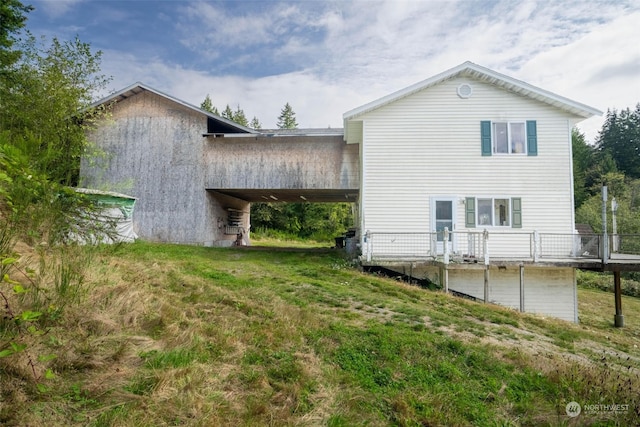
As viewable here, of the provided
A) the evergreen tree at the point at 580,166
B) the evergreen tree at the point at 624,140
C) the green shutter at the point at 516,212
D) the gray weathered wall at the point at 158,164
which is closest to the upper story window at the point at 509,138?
the green shutter at the point at 516,212

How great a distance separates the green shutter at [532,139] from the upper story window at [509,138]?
0.13 meters

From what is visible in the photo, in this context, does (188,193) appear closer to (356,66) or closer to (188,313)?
(356,66)

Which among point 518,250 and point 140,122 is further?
point 140,122

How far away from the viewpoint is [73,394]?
2670mm

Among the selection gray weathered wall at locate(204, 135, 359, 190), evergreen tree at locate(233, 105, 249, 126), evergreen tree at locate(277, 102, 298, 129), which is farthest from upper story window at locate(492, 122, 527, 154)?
evergreen tree at locate(277, 102, 298, 129)

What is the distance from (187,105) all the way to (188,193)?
416cm

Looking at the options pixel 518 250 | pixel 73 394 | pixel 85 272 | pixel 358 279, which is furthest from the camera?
pixel 518 250

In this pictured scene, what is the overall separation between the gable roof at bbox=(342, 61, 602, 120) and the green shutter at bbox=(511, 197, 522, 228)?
3820 mm

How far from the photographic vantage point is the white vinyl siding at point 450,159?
12.4 metres

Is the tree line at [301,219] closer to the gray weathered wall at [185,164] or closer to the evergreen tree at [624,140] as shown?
the gray weathered wall at [185,164]

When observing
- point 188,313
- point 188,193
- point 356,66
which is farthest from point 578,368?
point 188,193

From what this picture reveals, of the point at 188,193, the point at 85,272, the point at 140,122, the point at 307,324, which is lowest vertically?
the point at 307,324

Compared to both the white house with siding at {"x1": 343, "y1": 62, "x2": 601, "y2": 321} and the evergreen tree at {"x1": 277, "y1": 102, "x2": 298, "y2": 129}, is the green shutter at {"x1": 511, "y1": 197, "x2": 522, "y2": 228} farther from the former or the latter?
the evergreen tree at {"x1": 277, "y1": 102, "x2": 298, "y2": 129}

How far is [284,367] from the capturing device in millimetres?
3771
